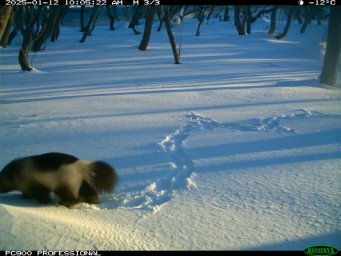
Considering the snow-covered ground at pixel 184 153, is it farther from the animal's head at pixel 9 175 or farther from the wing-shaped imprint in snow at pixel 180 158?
the animal's head at pixel 9 175

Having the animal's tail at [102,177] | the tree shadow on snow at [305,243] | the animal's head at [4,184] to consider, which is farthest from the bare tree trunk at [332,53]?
the animal's head at [4,184]

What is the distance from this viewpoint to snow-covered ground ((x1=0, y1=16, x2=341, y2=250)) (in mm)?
2895

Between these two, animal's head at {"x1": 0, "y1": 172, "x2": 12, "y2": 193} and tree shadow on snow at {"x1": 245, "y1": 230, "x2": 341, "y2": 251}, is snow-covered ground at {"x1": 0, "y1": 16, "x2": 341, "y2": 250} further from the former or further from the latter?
animal's head at {"x1": 0, "y1": 172, "x2": 12, "y2": 193}

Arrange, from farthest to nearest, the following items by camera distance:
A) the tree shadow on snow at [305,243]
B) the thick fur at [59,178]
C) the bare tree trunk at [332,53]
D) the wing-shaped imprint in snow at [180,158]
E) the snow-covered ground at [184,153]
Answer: the bare tree trunk at [332,53], the wing-shaped imprint in snow at [180,158], the thick fur at [59,178], the snow-covered ground at [184,153], the tree shadow on snow at [305,243]

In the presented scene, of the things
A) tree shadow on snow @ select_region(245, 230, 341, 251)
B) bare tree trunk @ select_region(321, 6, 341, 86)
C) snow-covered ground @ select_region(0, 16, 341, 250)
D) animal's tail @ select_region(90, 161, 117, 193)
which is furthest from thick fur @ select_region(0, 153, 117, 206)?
bare tree trunk @ select_region(321, 6, 341, 86)

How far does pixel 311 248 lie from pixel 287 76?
9268mm

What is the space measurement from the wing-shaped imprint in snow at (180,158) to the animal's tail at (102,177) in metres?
0.19

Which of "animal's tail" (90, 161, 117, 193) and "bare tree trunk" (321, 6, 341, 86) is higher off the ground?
"bare tree trunk" (321, 6, 341, 86)

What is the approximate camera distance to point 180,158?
4809mm

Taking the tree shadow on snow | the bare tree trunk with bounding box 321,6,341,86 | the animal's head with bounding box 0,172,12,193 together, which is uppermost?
the bare tree trunk with bounding box 321,6,341,86

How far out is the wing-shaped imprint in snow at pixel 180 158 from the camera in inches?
144

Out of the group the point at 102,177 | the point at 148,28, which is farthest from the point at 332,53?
the point at 148,28

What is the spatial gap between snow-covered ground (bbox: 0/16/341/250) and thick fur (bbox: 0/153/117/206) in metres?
0.14

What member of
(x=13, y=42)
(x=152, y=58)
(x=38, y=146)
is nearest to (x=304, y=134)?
(x=38, y=146)
